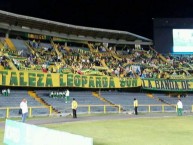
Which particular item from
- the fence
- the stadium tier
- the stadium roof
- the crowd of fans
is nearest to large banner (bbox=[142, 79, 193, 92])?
the stadium tier

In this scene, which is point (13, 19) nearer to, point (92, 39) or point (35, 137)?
point (92, 39)

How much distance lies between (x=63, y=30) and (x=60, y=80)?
478 inches

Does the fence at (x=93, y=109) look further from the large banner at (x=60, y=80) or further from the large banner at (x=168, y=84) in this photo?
the large banner at (x=168, y=84)

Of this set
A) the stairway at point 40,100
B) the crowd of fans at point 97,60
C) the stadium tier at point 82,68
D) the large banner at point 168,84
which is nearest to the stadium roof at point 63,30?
the stadium tier at point 82,68

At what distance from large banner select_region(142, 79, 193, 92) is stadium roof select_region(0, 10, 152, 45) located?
9.47 metres

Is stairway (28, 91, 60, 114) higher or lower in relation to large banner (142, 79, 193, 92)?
lower

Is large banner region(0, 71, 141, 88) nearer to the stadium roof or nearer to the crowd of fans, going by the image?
the crowd of fans

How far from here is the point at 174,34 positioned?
50.5 metres

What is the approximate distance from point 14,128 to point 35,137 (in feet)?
6.81

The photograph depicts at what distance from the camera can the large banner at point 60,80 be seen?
31.7m

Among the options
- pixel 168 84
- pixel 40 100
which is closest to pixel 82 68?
pixel 40 100

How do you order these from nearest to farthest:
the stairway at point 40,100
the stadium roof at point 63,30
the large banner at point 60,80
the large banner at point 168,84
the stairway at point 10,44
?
the stairway at point 40,100, the large banner at point 60,80, the stairway at point 10,44, the stadium roof at point 63,30, the large banner at point 168,84

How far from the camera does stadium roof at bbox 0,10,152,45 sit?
129 feet

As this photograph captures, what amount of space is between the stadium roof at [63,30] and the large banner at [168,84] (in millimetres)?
9465
